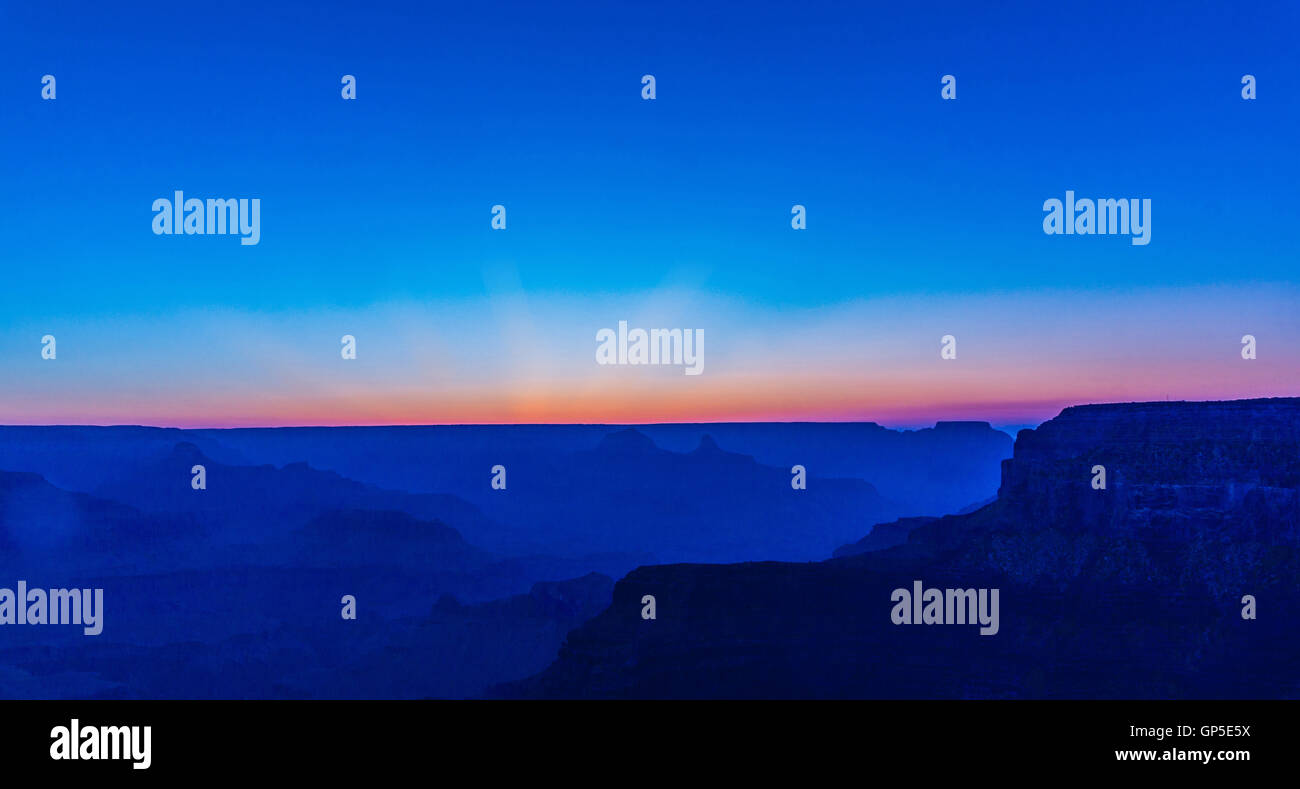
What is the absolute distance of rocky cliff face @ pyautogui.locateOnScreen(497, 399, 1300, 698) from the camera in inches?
1722

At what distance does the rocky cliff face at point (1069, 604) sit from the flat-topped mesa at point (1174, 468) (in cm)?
Answer: 10

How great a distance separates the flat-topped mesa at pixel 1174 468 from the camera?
4997 cm

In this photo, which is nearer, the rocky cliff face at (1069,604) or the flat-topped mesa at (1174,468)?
the rocky cliff face at (1069,604)

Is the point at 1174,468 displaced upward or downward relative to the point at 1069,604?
upward

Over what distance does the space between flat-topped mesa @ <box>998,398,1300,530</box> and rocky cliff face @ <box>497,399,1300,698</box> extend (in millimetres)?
96

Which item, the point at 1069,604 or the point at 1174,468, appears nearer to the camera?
the point at 1069,604

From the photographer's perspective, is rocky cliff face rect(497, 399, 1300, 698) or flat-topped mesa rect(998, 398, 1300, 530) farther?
flat-topped mesa rect(998, 398, 1300, 530)

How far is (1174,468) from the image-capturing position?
53000 mm

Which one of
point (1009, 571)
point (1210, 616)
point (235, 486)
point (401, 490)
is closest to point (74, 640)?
point (235, 486)

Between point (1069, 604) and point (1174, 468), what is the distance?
1150 centimetres

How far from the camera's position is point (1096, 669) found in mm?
44375

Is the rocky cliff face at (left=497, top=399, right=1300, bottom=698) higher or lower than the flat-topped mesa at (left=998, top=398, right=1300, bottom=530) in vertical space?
lower
